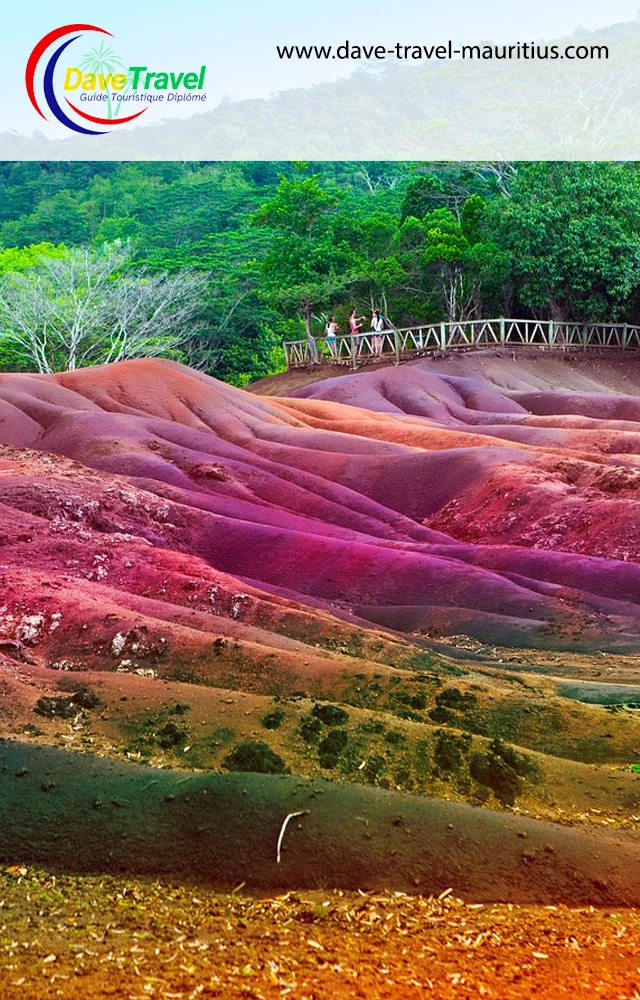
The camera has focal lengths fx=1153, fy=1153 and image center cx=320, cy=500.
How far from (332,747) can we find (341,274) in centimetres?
3091

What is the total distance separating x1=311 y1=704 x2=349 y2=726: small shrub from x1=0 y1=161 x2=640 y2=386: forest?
28.1 meters

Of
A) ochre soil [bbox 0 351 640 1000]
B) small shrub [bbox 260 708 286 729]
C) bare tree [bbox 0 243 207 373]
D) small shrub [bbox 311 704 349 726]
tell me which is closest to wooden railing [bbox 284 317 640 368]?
bare tree [bbox 0 243 207 373]

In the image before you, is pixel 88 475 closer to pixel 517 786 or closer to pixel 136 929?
pixel 517 786

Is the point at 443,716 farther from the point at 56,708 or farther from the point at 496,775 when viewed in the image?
the point at 56,708

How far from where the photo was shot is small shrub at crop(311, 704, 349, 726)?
8.16 m

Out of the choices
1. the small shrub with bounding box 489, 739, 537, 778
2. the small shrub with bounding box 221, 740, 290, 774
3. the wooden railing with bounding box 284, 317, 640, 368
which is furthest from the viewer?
the wooden railing with bounding box 284, 317, 640, 368

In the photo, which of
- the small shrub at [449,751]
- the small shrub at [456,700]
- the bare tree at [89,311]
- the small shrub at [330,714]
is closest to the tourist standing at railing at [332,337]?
the bare tree at [89,311]

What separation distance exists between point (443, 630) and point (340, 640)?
2288 mm

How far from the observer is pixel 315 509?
18.0 metres

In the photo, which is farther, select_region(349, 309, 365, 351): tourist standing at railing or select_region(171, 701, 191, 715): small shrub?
select_region(349, 309, 365, 351): tourist standing at railing

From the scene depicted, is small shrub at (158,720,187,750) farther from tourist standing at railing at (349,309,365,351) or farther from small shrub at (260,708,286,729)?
tourist standing at railing at (349,309,365,351)

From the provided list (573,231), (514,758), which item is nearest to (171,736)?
(514,758)

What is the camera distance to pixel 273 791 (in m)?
6.88

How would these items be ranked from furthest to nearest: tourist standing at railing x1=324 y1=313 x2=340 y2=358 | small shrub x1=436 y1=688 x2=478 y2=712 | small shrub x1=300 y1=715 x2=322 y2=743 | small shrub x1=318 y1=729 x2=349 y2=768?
tourist standing at railing x1=324 y1=313 x2=340 y2=358, small shrub x1=436 y1=688 x2=478 y2=712, small shrub x1=300 y1=715 x2=322 y2=743, small shrub x1=318 y1=729 x2=349 y2=768
